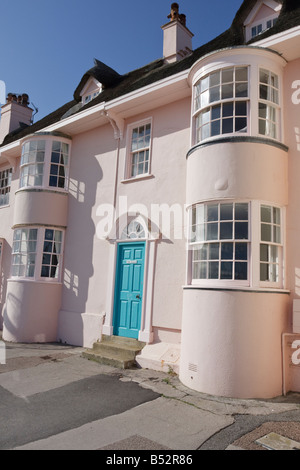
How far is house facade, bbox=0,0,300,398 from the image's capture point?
7.08 m

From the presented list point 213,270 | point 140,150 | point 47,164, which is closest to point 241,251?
point 213,270

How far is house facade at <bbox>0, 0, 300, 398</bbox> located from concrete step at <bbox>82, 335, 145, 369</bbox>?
25 centimetres

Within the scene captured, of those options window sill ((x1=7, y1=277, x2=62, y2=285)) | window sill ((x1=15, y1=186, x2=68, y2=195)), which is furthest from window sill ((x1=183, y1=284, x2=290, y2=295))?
window sill ((x1=15, y1=186, x2=68, y2=195))

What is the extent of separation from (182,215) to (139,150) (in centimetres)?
271

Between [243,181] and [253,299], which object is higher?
[243,181]

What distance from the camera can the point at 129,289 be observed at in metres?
10.1

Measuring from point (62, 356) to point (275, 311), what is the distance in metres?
5.45

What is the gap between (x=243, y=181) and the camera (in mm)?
7465

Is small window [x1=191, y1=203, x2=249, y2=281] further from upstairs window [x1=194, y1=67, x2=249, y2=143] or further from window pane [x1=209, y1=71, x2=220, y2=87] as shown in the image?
window pane [x1=209, y1=71, x2=220, y2=87]

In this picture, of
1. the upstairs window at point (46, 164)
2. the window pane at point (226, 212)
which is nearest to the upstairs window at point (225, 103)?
the window pane at point (226, 212)

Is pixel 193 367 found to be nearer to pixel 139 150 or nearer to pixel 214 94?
pixel 214 94
